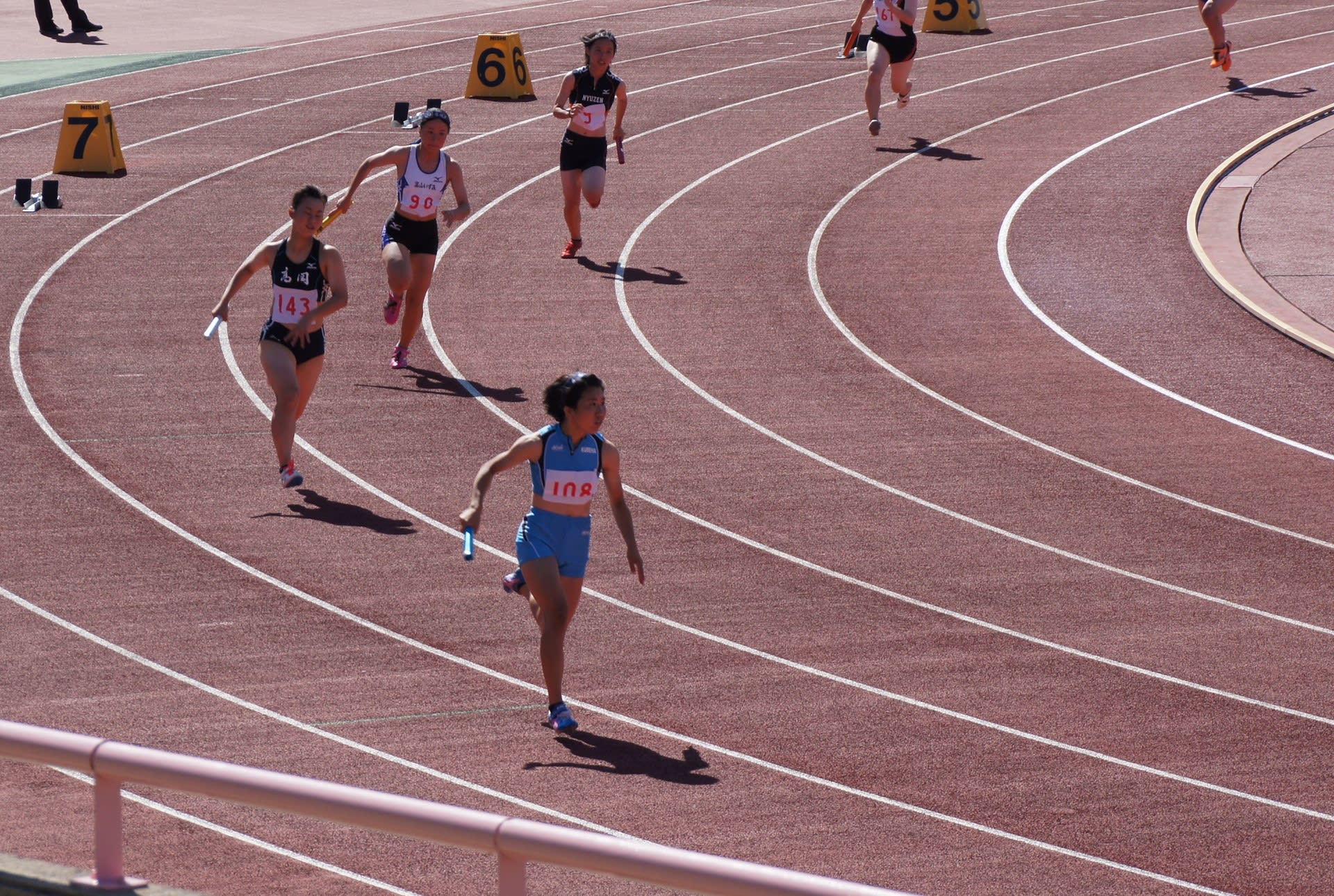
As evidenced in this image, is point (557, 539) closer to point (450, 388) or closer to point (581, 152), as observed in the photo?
point (450, 388)

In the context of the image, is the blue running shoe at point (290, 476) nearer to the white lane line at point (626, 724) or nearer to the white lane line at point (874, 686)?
the white lane line at point (874, 686)

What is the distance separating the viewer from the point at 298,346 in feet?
41.2

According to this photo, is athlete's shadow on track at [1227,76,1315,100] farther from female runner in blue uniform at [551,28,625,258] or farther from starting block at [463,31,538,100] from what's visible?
female runner in blue uniform at [551,28,625,258]

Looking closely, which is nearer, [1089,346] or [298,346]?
[298,346]

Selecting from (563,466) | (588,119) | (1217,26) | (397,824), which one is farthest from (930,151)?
(397,824)

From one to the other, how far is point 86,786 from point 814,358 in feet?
30.8

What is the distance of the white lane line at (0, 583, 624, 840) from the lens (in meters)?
8.48

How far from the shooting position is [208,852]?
7832 millimetres

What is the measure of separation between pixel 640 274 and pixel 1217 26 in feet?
39.5

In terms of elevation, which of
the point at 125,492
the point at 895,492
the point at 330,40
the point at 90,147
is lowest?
the point at 895,492

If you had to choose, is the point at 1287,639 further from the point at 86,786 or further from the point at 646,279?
the point at 646,279

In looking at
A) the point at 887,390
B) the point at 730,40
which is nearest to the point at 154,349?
the point at 887,390

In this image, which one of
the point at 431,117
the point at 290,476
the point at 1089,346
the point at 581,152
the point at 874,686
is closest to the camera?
the point at 874,686

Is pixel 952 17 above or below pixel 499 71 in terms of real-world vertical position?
above
